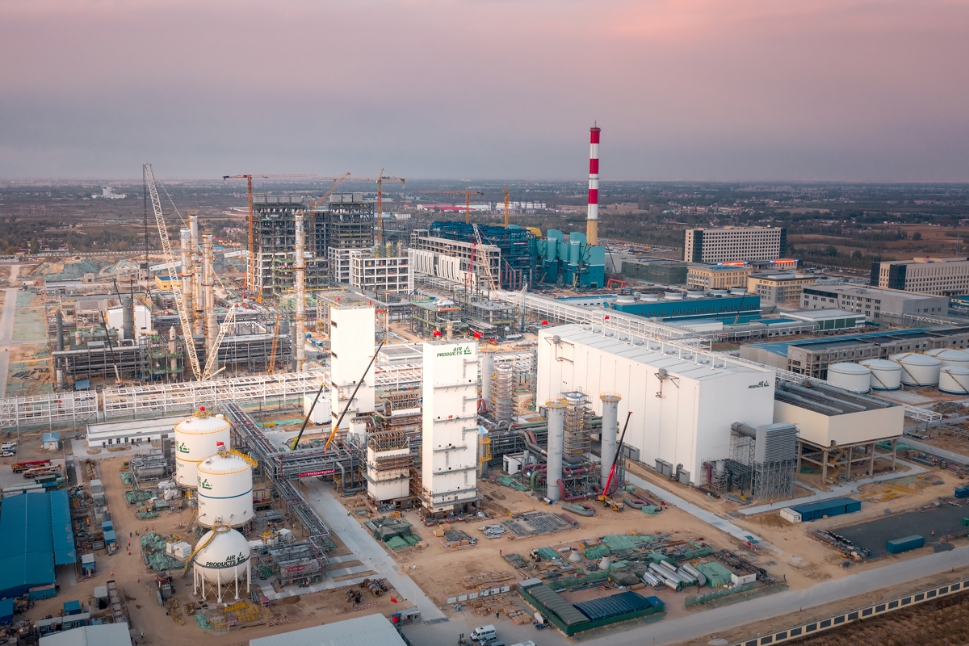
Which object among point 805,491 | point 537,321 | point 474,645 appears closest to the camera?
point 474,645

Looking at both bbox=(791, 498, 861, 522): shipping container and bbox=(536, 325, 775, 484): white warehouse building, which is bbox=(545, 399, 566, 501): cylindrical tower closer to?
bbox=(536, 325, 775, 484): white warehouse building

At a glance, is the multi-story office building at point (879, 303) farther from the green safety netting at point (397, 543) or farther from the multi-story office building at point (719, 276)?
the green safety netting at point (397, 543)

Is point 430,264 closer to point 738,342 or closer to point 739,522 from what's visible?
point 738,342

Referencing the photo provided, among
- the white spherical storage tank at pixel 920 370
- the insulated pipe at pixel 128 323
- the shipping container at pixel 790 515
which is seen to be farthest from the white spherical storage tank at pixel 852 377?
the insulated pipe at pixel 128 323

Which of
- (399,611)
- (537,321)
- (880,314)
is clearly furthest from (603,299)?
(399,611)

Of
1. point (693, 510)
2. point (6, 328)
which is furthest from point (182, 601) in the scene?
point (6, 328)

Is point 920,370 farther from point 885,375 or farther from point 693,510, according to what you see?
point 693,510
